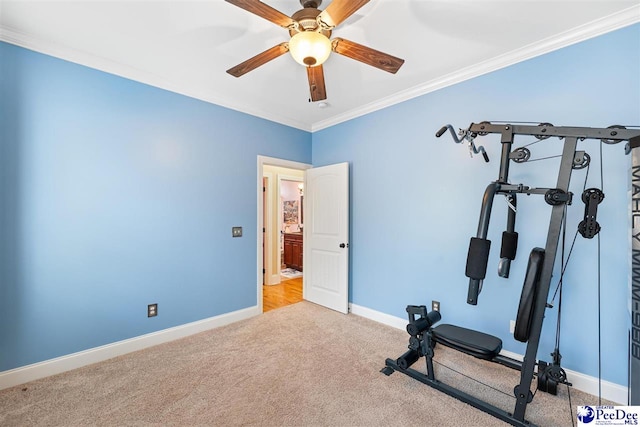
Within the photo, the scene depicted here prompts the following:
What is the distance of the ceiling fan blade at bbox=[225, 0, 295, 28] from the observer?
4.57 feet

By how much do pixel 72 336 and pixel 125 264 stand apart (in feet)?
2.17

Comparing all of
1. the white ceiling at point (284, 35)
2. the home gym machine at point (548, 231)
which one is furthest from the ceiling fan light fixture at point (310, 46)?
the home gym machine at point (548, 231)

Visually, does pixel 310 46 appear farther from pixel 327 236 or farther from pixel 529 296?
pixel 327 236

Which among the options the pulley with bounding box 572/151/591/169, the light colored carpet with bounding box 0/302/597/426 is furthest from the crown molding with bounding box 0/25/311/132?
the pulley with bounding box 572/151/591/169

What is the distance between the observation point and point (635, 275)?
1398 millimetres

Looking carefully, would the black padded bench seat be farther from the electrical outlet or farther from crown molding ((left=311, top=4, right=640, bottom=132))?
the electrical outlet

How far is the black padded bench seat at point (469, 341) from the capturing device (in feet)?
6.08

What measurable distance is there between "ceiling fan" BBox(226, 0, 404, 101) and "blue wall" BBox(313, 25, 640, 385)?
47.3 inches

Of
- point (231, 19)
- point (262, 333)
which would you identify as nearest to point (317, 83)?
point (231, 19)

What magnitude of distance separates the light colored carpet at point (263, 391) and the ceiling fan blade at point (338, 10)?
2390mm

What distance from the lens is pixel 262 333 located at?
2.98m

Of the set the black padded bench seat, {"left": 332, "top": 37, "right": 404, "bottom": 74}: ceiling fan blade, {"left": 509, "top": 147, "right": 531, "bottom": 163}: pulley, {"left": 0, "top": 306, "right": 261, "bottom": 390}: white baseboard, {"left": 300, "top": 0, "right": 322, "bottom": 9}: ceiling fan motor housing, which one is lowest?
{"left": 0, "top": 306, "right": 261, "bottom": 390}: white baseboard

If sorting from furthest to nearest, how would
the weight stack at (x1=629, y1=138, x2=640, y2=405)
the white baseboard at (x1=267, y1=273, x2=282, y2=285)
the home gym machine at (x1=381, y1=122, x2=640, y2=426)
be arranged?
the white baseboard at (x1=267, y1=273, x2=282, y2=285), the home gym machine at (x1=381, y1=122, x2=640, y2=426), the weight stack at (x1=629, y1=138, x2=640, y2=405)

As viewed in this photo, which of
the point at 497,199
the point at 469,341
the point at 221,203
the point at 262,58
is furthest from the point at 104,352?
the point at 497,199
